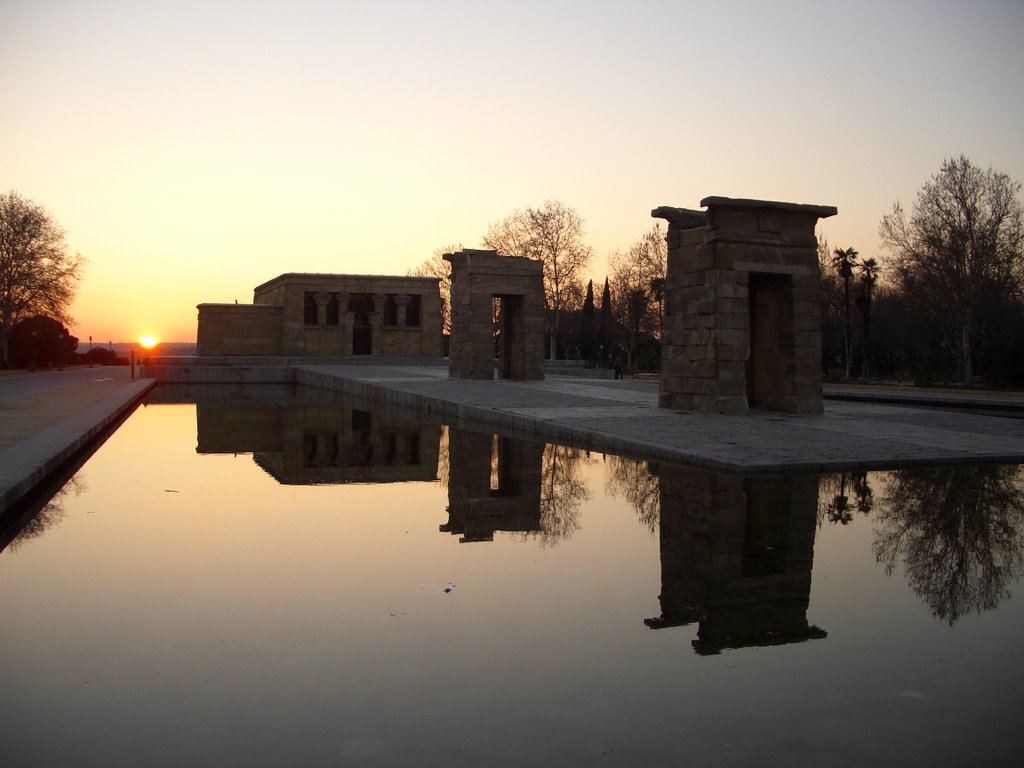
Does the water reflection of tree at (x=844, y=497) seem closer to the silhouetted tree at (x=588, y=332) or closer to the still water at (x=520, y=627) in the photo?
the still water at (x=520, y=627)

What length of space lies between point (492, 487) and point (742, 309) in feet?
27.6

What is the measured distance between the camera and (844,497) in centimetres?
899

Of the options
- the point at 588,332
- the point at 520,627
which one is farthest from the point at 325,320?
the point at 520,627

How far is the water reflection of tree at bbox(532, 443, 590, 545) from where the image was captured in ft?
25.1

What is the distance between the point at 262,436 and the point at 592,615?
38.2 ft

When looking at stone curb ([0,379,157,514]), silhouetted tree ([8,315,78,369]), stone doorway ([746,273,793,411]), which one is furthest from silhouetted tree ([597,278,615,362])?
stone curb ([0,379,157,514])

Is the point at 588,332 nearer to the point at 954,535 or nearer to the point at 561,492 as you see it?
the point at 561,492

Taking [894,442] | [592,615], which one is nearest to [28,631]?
[592,615]

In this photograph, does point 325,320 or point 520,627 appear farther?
point 325,320

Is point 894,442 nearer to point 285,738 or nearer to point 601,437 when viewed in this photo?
point 601,437

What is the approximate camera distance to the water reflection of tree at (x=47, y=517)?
281 inches

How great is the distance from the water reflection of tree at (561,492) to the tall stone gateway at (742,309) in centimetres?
465

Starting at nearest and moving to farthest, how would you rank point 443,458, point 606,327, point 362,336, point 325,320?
1. point 443,458
2. point 325,320
3. point 362,336
4. point 606,327

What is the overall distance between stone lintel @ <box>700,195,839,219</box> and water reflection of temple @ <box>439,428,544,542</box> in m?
5.57
